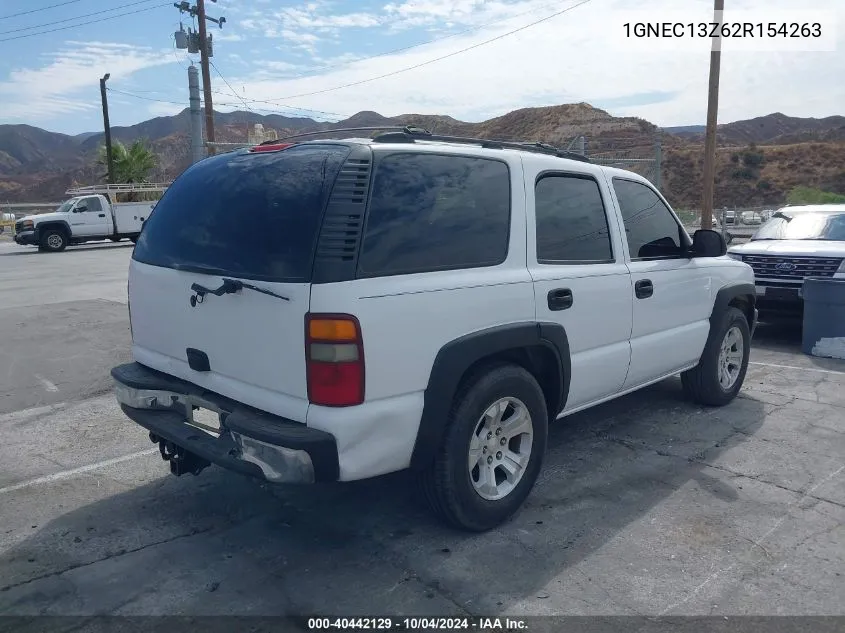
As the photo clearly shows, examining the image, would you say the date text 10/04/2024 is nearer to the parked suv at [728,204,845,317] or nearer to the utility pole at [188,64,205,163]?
the parked suv at [728,204,845,317]

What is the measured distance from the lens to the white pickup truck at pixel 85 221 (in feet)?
81.0

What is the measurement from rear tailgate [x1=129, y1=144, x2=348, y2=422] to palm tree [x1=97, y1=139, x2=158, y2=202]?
119 ft

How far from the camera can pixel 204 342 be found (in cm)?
352

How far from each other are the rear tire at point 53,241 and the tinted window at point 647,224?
24.4 metres

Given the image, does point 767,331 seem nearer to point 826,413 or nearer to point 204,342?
point 826,413

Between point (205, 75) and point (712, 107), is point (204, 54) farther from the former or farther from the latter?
point (712, 107)

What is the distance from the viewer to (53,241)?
984 inches

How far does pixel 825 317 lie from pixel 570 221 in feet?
16.8

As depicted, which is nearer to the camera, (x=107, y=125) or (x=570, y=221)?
(x=570, y=221)

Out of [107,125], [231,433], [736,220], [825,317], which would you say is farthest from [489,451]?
[107,125]

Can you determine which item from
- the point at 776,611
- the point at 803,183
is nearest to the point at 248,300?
the point at 776,611

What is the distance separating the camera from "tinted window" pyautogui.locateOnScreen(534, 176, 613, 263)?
405cm

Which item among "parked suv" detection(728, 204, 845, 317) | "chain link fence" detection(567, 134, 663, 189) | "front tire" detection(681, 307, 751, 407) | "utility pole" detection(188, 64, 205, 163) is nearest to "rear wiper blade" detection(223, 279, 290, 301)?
"front tire" detection(681, 307, 751, 407)

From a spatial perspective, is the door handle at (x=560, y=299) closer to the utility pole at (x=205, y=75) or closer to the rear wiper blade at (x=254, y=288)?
the rear wiper blade at (x=254, y=288)
